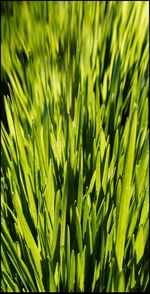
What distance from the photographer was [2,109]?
0.80 m

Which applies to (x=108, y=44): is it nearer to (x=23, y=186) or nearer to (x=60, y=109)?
(x=60, y=109)

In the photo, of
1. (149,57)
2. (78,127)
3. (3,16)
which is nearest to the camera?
(78,127)

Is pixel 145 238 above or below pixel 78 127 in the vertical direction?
below

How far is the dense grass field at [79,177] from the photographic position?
1.25ft

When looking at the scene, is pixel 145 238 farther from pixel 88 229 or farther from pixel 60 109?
pixel 60 109

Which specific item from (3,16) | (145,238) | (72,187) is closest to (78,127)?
(72,187)

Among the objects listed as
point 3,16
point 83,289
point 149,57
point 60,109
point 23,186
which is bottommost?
point 83,289

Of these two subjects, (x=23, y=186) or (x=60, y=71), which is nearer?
(x=23, y=186)

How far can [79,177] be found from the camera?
1.35 ft

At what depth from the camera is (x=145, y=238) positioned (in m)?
0.39

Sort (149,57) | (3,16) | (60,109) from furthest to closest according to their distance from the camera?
(3,16) < (149,57) < (60,109)

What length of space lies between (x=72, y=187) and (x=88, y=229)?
99 millimetres

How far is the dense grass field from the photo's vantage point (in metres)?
0.38

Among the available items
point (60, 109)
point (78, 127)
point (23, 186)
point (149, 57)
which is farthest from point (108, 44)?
point (23, 186)
